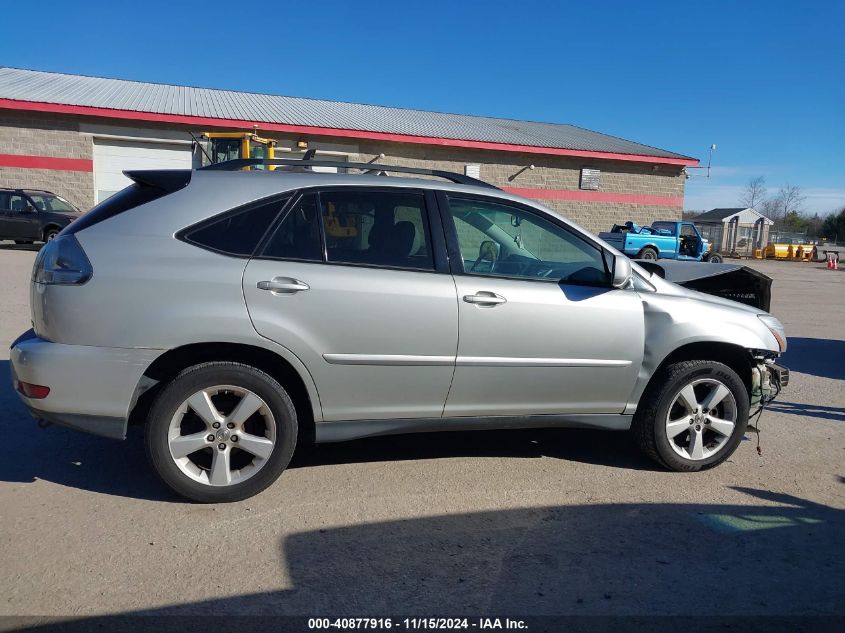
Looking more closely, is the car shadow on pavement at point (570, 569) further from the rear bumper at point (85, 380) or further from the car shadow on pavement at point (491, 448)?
the rear bumper at point (85, 380)

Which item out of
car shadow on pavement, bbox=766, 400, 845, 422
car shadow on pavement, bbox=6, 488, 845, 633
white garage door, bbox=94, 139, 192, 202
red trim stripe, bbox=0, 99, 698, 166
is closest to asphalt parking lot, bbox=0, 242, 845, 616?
car shadow on pavement, bbox=6, 488, 845, 633

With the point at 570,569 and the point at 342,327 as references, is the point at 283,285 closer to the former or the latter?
the point at 342,327

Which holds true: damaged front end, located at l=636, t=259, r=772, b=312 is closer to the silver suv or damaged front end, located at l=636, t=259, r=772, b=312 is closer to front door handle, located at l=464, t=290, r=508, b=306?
the silver suv

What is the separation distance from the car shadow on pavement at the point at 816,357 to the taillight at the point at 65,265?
23.7 feet

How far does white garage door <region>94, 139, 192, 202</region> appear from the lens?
22188 mm

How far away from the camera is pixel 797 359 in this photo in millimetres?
8203

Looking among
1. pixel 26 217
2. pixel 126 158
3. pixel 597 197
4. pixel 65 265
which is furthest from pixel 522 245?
pixel 597 197

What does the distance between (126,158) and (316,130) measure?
6.31m

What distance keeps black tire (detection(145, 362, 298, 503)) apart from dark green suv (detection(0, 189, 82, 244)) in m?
18.1

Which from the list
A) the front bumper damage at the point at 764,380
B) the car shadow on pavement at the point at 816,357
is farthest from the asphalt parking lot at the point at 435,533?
the car shadow on pavement at the point at 816,357

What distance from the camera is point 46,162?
2169 cm

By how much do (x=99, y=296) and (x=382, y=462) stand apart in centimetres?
202

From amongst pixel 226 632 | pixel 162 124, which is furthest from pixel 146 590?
pixel 162 124

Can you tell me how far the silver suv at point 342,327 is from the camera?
3498 mm
